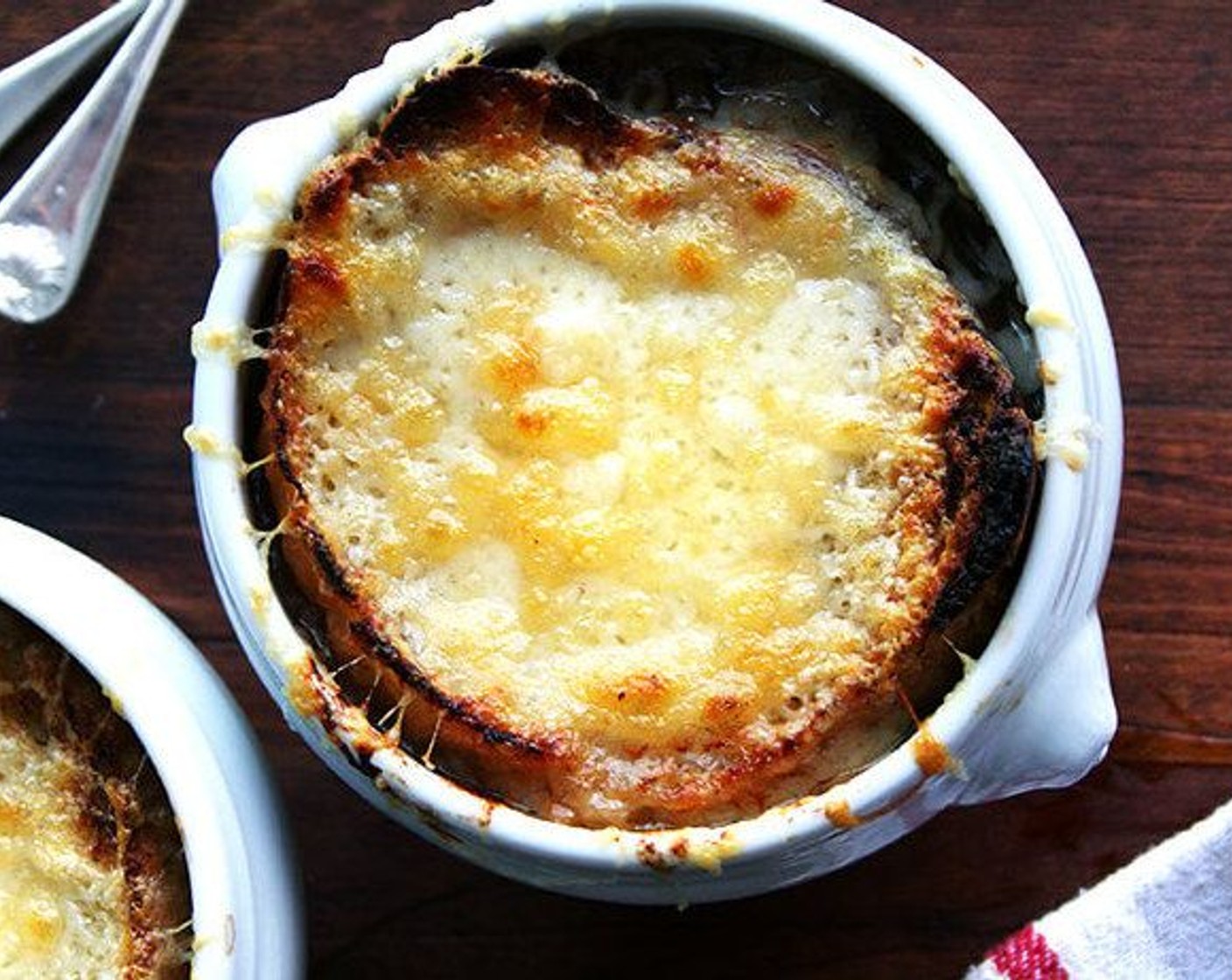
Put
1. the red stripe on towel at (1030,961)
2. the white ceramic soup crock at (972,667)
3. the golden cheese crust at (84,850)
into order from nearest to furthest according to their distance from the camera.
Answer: the white ceramic soup crock at (972,667) < the golden cheese crust at (84,850) < the red stripe on towel at (1030,961)

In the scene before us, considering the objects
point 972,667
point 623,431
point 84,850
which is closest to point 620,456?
point 623,431

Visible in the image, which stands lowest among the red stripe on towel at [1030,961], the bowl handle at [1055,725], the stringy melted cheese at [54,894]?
the red stripe on towel at [1030,961]

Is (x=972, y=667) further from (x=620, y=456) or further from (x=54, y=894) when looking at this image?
(x=54, y=894)

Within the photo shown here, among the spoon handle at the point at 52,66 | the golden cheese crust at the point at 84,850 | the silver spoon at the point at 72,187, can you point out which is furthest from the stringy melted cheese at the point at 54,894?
the spoon handle at the point at 52,66

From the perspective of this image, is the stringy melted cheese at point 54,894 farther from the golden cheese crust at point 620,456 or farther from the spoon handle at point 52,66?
the spoon handle at point 52,66

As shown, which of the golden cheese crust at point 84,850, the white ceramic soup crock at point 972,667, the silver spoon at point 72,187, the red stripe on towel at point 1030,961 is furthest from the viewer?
the silver spoon at point 72,187

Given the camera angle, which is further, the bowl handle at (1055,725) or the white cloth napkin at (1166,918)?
the white cloth napkin at (1166,918)

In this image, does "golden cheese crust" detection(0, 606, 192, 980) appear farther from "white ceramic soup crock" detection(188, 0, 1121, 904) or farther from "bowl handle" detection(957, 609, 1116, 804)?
"bowl handle" detection(957, 609, 1116, 804)

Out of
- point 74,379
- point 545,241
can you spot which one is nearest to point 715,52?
point 545,241
